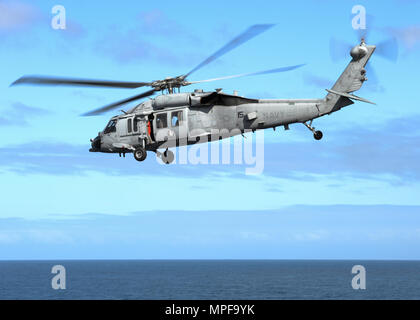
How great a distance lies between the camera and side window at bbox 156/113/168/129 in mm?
31891

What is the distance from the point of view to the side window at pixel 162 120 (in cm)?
3189

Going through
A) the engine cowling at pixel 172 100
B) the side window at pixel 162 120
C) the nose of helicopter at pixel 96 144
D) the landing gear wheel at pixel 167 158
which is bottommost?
the landing gear wheel at pixel 167 158

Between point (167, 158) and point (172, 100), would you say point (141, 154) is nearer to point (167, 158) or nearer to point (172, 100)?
Result: point (167, 158)

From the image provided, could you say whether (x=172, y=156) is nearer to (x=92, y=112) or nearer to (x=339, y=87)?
(x=92, y=112)

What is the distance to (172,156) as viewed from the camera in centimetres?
3272

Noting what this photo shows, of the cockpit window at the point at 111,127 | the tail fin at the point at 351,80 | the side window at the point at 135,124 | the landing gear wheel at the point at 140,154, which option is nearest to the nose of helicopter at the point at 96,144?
the cockpit window at the point at 111,127

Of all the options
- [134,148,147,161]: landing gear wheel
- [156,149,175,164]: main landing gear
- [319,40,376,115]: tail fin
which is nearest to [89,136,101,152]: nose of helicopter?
[134,148,147,161]: landing gear wheel

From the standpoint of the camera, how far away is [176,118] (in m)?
31.6

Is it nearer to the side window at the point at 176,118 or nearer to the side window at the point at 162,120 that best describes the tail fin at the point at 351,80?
the side window at the point at 176,118

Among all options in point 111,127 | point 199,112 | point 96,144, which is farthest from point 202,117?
point 96,144

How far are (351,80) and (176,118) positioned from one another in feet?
34.5

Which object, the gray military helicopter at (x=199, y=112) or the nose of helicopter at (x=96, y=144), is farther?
the nose of helicopter at (x=96, y=144)

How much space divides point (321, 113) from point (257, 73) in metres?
5.69
